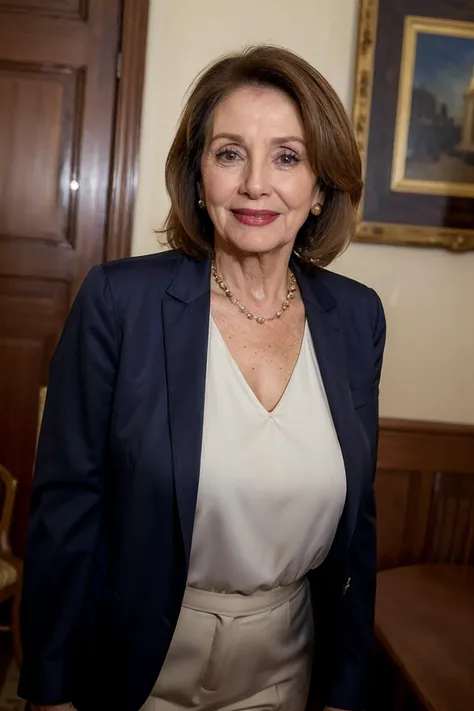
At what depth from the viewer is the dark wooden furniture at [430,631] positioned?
1.38 m

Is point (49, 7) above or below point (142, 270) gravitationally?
above

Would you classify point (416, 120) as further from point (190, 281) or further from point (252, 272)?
point (190, 281)

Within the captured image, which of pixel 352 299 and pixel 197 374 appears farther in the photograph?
pixel 352 299

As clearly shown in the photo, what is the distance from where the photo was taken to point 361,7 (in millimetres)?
2109

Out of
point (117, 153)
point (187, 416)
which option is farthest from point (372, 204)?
point (187, 416)

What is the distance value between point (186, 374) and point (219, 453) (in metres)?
0.13

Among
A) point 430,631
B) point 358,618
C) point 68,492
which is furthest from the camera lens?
point 430,631

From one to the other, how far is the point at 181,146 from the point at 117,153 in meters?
1.06

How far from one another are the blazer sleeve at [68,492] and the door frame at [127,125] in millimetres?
1220

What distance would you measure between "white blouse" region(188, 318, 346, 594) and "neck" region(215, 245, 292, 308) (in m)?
0.12

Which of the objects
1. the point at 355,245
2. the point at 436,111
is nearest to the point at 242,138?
the point at 355,245

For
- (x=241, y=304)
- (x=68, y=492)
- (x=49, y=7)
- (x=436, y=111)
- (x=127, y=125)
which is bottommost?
(x=68, y=492)

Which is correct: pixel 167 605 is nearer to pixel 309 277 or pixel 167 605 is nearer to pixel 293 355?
pixel 293 355

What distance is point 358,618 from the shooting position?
1.28 metres
